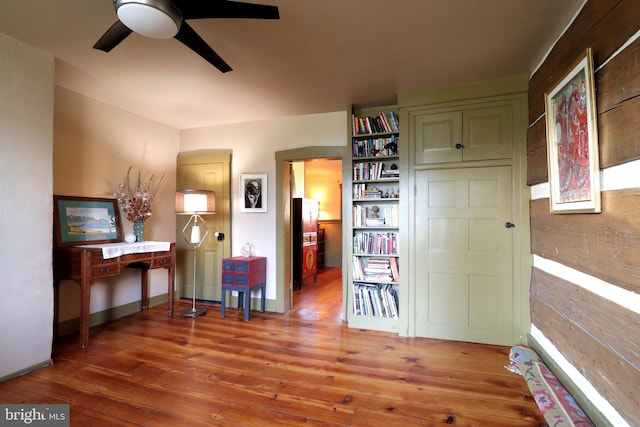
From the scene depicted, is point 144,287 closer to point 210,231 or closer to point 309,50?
point 210,231

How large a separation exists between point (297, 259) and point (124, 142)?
3.03 m

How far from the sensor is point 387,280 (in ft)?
10.9

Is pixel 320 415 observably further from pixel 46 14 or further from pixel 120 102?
pixel 120 102

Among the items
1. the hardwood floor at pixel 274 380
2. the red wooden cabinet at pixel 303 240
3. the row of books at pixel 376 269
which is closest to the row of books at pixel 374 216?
the row of books at pixel 376 269

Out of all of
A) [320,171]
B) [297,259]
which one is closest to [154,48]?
[297,259]

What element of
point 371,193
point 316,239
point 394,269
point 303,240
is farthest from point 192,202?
point 316,239

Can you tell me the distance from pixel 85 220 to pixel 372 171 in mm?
3129

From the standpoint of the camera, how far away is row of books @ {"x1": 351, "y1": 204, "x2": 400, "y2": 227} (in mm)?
3346

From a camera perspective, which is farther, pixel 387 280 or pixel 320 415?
pixel 387 280

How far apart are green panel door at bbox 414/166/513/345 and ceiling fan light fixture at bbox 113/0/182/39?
243cm

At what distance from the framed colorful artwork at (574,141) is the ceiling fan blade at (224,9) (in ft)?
5.51

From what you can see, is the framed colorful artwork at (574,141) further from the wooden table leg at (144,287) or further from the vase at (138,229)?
the wooden table leg at (144,287)

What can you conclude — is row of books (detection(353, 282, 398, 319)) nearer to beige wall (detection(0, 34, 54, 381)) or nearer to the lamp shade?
the lamp shade

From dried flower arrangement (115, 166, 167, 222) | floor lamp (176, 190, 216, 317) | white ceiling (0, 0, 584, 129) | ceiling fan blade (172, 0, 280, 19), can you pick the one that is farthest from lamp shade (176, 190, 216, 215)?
ceiling fan blade (172, 0, 280, 19)
